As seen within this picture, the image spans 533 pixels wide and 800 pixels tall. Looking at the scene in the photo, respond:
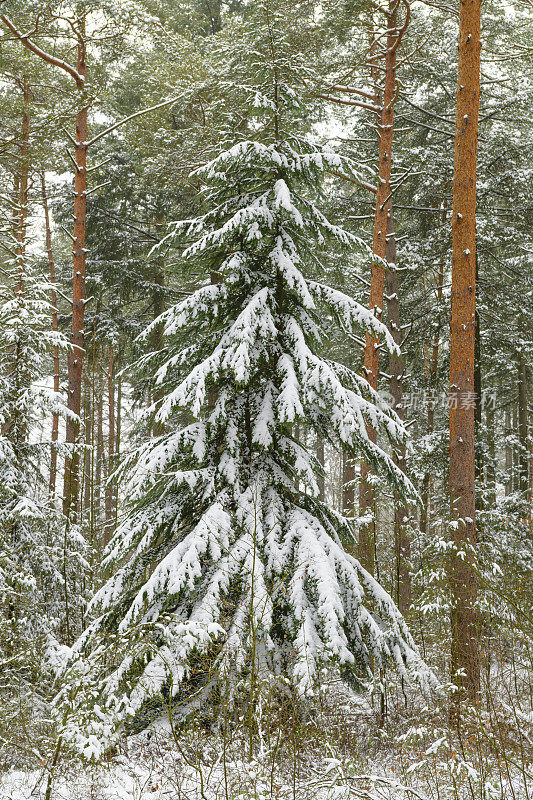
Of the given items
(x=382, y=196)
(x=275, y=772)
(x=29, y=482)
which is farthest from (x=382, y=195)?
(x=275, y=772)

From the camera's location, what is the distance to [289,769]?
14.1 ft

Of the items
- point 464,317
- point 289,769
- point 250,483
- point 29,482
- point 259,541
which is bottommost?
point 289,769

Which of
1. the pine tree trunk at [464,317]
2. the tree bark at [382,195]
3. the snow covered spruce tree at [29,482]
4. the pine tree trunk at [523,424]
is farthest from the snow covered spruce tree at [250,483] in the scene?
the pine tree trunk at [523,424]

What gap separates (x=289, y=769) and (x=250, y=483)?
8.09ft

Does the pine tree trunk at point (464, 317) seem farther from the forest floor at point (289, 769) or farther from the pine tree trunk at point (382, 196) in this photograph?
the pine tree trunk at point (382, 196)

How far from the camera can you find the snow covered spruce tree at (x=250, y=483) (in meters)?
4.57

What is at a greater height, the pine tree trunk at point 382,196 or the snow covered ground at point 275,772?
the pine tree trunk at point 382,196

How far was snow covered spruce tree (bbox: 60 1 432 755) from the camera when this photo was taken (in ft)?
15.0

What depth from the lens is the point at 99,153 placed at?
15031mm

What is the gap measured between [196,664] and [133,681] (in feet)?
1.81

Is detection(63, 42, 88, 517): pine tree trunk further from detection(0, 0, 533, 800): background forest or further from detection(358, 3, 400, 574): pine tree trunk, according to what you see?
detection(358, 3, 400, 574): pine tree trunk

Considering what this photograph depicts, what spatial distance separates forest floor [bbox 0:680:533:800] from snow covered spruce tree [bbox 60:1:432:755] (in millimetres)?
410

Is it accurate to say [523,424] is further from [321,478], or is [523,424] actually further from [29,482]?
[29,482]

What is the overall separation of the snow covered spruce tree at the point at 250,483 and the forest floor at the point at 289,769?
41cm
